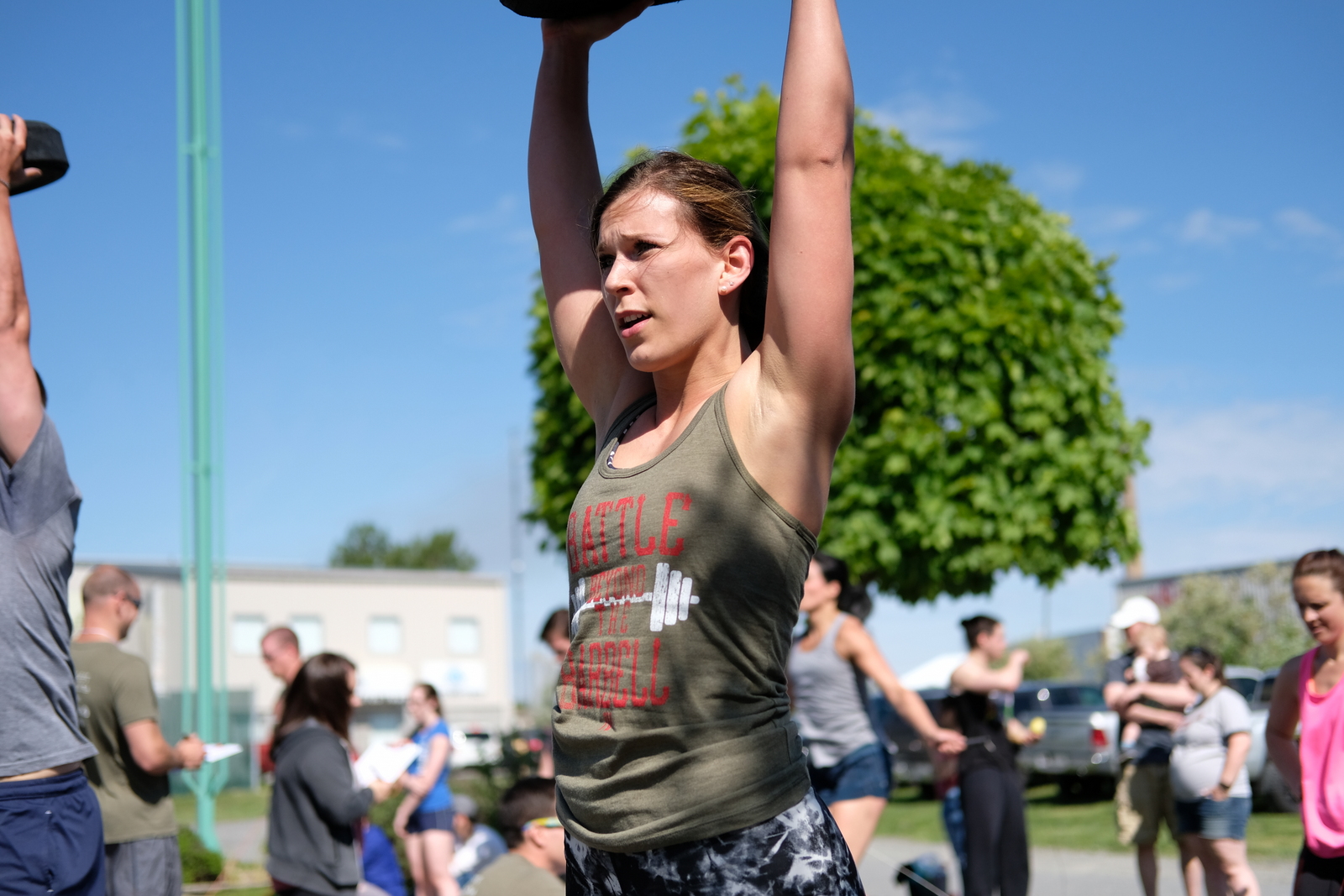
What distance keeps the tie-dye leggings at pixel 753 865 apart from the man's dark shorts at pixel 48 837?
2.06m

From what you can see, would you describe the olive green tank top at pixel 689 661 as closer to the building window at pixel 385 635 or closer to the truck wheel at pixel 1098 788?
the truck wheel at pixel 1098 788

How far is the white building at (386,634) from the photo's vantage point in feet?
131

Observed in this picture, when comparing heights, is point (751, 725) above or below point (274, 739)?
above

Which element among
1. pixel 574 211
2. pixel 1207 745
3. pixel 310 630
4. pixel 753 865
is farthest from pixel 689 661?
pixel 310 630

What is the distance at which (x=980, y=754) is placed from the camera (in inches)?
288

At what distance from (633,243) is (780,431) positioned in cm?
38

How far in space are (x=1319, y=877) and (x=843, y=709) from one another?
7.93 ft

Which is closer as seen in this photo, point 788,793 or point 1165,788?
point 788,793

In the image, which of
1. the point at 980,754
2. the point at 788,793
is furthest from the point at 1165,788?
the point at 788,793

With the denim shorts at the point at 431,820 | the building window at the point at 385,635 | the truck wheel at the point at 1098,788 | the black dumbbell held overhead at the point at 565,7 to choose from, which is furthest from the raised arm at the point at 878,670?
the building window at the point at 385,635

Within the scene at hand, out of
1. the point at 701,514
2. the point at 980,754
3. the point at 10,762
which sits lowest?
the point at 980,754

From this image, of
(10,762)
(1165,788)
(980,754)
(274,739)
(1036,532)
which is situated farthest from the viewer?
(1036,532)

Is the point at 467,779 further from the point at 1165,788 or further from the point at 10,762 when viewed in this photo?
the point at 10,762

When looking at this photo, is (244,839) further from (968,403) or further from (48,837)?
(48,837)
